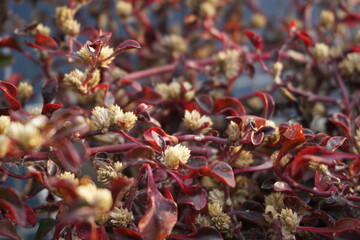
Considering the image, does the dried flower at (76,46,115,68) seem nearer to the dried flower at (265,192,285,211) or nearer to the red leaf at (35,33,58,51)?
the red leaf at (35,33,58,51)

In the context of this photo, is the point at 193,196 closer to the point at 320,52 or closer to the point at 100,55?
the point at 100,55

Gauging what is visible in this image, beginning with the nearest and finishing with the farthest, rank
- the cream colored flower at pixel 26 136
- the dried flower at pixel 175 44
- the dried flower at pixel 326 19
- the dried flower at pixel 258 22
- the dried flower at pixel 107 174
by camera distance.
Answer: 1. the cream colored flower at pixel 26 136
2. the dried flower at pixel 107 174
3. the dried flower at pixel 326 19
4. the dried flower at pixel 175 44
5. the dried flower at pixel 258 22

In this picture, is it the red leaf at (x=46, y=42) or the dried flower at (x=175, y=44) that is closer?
the red leaf at (x=46, y=42)

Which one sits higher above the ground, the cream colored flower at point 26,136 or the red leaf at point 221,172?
the cream colored flower at point 26,136

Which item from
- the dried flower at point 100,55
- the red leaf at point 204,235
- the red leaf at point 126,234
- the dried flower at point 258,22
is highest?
the dried flower at point 100,55

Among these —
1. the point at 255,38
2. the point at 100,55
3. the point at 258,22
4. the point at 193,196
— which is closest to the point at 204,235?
the point at 193,196

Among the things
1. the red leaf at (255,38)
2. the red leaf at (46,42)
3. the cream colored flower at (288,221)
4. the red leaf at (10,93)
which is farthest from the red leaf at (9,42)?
the cream colored flower at (288,221)

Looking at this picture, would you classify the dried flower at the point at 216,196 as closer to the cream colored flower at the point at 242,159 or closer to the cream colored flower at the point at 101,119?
the cream colored flower at the point at 242,159
